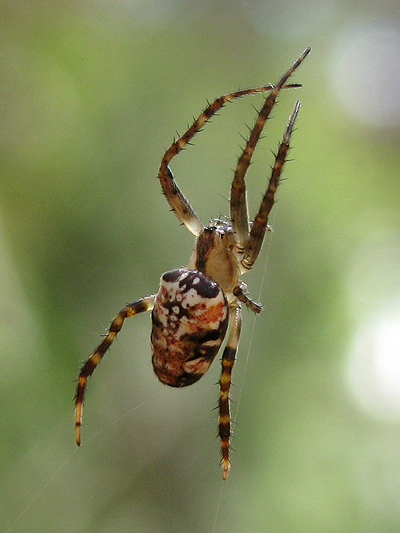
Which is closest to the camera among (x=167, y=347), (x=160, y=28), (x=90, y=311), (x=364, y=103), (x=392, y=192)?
(x=167, y=347)

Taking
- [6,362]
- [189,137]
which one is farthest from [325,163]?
[189,137]

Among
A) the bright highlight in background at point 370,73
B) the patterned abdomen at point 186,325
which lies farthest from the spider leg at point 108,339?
the bright highlight in background at point 370,73

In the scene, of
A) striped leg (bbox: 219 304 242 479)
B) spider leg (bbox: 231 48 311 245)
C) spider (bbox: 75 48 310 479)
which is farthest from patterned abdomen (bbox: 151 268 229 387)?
spider leg (bbox: 231 48 311 245)

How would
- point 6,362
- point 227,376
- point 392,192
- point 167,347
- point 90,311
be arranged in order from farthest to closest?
point 392,192 → point 90,311 → point 6,362 → point 227,376 → point 167,347

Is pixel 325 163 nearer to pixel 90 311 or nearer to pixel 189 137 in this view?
pixel 90 311

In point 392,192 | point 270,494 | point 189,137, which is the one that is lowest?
point 270,494

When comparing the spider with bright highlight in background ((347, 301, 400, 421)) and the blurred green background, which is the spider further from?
bright highlight in background ((347, 301, 400, 421))

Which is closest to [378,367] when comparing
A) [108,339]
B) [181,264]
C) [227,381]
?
[181,264]

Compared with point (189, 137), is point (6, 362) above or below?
below

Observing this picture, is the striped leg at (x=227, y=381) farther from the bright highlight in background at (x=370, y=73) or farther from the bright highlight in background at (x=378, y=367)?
the bright highlight in background at (x=370, y=73)
